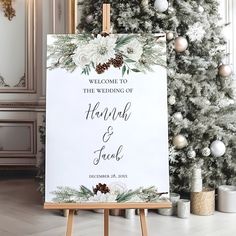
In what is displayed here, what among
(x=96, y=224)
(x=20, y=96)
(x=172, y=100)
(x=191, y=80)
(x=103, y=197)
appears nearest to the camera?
(x=103, y=197)

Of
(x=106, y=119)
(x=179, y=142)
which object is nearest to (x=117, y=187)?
(x=106, y=119)

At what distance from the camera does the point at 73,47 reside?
2377mm

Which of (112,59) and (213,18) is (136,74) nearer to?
(112,59)

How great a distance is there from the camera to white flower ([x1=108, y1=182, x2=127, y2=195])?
7.64 ft

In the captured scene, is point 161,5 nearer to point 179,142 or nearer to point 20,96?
point 179,142

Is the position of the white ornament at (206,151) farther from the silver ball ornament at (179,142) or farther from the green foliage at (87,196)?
the green foliage at (87,196)

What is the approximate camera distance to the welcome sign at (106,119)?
91.9 inches

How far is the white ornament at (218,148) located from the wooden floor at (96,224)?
1.48 ft

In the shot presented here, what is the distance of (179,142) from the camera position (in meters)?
3.65

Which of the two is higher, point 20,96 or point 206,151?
point 20,96

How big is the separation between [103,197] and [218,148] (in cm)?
158

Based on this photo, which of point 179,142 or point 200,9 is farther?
point 200,9

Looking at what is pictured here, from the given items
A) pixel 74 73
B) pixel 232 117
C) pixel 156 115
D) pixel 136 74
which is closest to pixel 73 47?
pixel 74 73

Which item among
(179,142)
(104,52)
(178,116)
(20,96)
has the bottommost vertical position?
(179,142)
